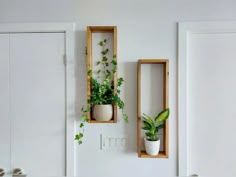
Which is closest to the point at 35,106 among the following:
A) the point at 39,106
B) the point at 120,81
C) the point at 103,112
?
the point at 39,106

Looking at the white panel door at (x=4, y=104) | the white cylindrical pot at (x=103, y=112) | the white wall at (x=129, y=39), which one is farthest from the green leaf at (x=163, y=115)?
the white panel door at (x=4, y=104)

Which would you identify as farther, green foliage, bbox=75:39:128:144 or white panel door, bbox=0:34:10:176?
white panel door, bbox=0:34:10:176

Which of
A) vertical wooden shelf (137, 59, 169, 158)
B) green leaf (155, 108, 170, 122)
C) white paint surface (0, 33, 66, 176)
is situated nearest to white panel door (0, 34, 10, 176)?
white paint surface (0, 33, 66, 176)

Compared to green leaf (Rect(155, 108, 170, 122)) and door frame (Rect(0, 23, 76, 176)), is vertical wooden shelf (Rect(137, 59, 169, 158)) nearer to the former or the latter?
green leaf (Rect(155, 108, 170, 122))

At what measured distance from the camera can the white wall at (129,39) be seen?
1379mm

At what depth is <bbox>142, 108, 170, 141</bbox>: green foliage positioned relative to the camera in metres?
1.29

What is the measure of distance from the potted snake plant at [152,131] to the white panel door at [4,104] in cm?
103

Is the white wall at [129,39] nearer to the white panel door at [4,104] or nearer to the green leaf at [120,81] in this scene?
the green leaf at [120,81]

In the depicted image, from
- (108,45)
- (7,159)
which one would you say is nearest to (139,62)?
(108,45)

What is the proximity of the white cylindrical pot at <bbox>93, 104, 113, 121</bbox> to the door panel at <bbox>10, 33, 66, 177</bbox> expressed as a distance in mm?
282

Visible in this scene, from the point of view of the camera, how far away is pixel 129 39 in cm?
139

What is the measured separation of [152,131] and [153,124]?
0.05m

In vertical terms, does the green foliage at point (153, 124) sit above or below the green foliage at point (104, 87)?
below

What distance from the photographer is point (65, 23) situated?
1405 millimetres
